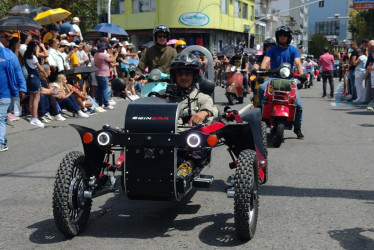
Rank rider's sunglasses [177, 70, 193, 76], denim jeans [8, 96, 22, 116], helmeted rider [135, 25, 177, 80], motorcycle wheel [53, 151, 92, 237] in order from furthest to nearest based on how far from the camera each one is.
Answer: denim jeans [8, 96, 22, 116], helmeted rider [135, 25, 177, 80], rider's sunglasses [177, 70, 193, 76], motorcycle wheel [53, 151, 92, 237]

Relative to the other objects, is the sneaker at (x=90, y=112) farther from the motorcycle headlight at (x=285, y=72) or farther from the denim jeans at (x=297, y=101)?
the motorcycle headlight at (x=285, y=72)

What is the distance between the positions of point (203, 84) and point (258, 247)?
6.44 ft

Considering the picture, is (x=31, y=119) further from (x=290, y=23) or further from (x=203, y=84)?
(x=290, y=23)

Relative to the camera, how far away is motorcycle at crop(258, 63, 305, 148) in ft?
30.2

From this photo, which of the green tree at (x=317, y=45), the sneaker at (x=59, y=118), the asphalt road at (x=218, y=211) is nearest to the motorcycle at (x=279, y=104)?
the asphalt road at (x=218, y=211)

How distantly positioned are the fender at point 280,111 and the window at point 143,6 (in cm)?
4276

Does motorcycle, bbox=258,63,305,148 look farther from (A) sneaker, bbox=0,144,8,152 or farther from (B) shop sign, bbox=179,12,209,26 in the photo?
(B) shop sign, bbox=179,12,209,26

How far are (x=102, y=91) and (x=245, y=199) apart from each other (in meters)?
12.4

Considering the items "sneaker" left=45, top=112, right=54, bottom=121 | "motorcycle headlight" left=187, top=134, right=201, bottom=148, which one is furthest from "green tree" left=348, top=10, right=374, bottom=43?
"motorcycle headlight" left=187, top=134, right=201, bottom=148

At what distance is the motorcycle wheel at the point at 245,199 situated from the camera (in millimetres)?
4297

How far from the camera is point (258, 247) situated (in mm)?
4340

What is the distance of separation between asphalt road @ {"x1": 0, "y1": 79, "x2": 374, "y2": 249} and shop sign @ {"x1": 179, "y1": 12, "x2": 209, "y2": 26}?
41.8 meters

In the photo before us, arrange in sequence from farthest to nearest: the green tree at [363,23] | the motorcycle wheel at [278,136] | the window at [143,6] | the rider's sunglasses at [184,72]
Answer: the green tree at [363,23] < the window at [143,6] < the motorcycle wheel at [278,136] < the rider's sunglasses at [184,72]

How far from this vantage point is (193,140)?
14.6 feet
